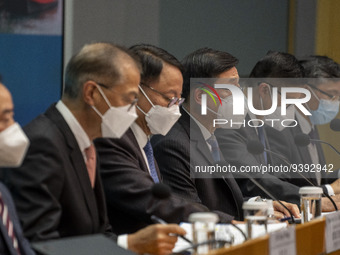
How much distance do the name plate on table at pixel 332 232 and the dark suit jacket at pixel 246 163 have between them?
3.12ft

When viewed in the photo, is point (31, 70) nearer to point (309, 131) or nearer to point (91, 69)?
point (91, 69)

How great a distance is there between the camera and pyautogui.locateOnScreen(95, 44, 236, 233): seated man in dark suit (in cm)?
273

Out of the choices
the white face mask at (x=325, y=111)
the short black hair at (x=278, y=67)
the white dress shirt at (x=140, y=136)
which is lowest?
the white face mask at (x=325, y=111)

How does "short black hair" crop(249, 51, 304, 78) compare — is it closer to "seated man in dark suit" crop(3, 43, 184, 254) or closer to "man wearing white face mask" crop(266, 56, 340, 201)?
"man wearing white face mask" crop(266, 56, 340, 201)

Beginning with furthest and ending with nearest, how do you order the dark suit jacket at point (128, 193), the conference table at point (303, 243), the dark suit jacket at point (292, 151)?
the dark suit jacket at point (292, 151)
the dark suit jacket at point (128, 193)
the conference table at point (303, 243)

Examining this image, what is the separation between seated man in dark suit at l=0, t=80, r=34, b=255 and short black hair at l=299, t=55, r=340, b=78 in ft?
9.54

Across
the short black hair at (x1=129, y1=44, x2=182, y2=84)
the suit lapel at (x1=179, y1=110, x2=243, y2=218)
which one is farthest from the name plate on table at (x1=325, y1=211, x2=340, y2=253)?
the short black hair at (x1=129, y1=44, x2=182, y2=84)

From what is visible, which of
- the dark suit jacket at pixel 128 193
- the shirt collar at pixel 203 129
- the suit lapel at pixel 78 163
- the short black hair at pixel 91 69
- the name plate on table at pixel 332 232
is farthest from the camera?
the shirt collar at pixel 203 129

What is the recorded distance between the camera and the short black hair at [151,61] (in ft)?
10.1

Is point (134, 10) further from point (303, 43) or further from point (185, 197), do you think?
point (303, 43)

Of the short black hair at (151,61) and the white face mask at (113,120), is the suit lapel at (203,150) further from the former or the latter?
the white face mask at (113,120)

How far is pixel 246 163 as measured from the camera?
12.1 feet

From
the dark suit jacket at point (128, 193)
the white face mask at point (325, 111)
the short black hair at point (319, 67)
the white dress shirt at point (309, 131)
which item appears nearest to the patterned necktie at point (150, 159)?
the dark suit jacket at point (128, 193)

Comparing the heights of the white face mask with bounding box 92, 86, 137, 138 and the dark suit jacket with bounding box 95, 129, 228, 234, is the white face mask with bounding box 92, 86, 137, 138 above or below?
above
